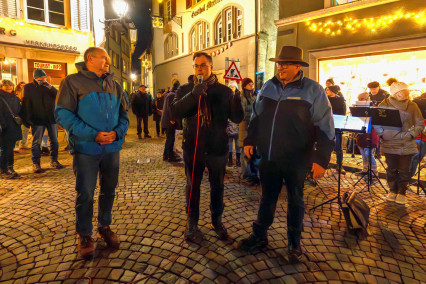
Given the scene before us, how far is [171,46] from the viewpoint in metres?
25.8

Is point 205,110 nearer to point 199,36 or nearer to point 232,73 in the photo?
point 232,73

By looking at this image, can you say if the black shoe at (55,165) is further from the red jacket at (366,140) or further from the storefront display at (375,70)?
the storefront display at (375,70)

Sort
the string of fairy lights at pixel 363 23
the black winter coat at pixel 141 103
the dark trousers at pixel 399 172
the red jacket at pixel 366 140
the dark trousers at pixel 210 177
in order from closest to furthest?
the dark trousers at pixel 210 177 → the dark trousers at pixel 399 172 → the red jacket at pixel 366 140 → the string of fairy lights at pixel 363 23 → the black winter coat at pixel 141 103

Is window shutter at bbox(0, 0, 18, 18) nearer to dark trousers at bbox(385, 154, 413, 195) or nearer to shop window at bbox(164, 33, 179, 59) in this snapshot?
shop window at bbox(164, 33, 179, 59)

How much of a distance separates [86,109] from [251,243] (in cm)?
228

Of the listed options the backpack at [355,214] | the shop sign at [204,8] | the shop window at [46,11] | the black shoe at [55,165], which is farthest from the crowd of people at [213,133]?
the shop sign at [204,8]

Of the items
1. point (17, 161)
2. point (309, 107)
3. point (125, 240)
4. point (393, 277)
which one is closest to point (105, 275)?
point (125, 240)

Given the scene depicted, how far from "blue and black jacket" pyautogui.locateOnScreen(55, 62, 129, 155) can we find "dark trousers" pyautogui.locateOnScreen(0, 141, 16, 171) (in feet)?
14.9

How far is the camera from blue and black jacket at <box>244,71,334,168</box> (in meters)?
2.69

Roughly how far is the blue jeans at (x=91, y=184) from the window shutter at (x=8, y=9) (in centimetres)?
1435

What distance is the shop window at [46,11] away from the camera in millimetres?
13781

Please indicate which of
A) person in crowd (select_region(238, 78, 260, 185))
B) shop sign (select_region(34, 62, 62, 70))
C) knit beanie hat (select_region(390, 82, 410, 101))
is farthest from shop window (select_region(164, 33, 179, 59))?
knit beanie hat (select_region(390, 82, 410, 101))

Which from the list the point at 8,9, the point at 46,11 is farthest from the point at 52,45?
the point at 8,9

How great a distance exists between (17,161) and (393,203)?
9186mm
